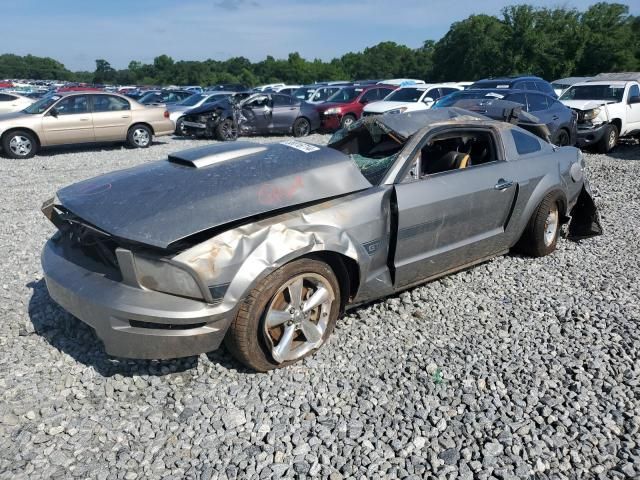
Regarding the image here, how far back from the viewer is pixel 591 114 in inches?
458

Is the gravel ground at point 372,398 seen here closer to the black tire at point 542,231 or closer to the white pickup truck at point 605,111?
the black tire at point 542,231

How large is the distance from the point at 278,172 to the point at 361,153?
139 centimetres

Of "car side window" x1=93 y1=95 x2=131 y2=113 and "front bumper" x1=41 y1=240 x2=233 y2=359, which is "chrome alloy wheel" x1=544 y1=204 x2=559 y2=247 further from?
"car side window" x1=93 y1=95 x2=131 y2=113

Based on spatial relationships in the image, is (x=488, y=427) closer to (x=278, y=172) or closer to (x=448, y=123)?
(x=278, y=172)

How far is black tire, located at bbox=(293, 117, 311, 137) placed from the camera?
52.3ft

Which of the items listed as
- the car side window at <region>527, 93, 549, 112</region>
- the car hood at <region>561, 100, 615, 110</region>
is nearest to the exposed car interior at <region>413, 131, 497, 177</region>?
the car side window at <region>527, 93, 549, 112</region>

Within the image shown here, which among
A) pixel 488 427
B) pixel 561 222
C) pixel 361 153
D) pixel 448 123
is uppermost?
pixel 448 123

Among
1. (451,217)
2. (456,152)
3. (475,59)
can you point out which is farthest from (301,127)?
(475,59)

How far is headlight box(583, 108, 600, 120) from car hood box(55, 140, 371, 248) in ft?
33.3

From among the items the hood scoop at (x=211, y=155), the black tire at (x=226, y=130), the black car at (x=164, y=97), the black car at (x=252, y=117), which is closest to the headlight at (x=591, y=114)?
the black car at (x=252, y=117)

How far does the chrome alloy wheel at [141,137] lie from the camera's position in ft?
43.2

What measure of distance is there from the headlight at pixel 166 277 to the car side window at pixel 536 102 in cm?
983

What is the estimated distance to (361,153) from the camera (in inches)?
179

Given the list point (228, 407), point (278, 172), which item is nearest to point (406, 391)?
point (228, 407)
